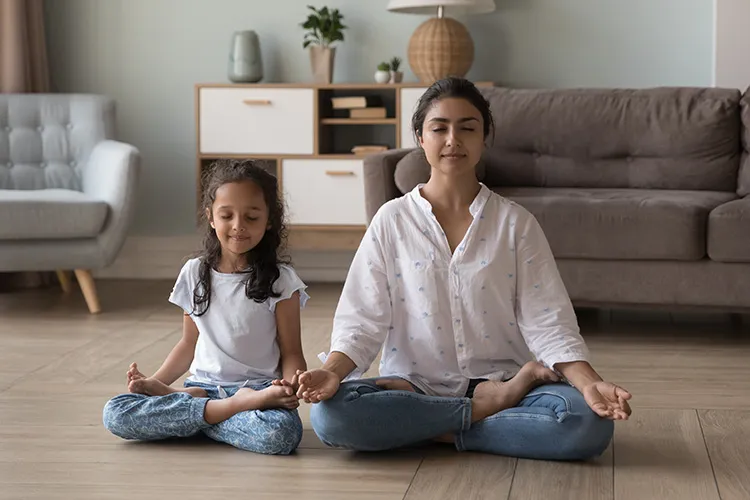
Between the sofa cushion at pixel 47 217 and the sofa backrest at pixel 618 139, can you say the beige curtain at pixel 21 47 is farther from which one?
the sofa backrest at pixel 618 139

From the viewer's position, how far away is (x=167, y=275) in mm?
4848

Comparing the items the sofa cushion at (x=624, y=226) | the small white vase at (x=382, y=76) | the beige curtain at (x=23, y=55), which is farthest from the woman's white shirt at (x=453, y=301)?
the beige curtain at (x=23, y=55)

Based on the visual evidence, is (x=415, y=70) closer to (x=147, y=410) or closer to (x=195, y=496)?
(x=147, y=410)

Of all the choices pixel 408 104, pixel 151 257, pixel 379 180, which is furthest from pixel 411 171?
pixel 151 257

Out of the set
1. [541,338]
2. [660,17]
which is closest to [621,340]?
[541,338]

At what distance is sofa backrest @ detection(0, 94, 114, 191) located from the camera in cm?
436

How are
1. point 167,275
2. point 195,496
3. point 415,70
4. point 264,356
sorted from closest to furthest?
1. point 195,496
2. point 264,356
3. point 415,70
4. point 167,275

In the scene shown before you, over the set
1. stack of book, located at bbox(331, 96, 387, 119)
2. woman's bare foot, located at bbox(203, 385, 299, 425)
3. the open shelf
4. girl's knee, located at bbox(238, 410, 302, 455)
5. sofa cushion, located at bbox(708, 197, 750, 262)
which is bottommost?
girl's knee, located at bbox(238, 410, 302, 455)

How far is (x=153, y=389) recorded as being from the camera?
88.8 inches

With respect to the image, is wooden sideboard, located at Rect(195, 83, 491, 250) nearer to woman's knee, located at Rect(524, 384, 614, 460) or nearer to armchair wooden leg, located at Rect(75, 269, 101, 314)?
armchair wooden leg, located at Rect(75, 269, 101, 314)

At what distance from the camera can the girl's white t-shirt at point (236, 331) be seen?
2.29 m

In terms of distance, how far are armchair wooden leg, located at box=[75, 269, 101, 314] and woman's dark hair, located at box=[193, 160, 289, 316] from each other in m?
1.67

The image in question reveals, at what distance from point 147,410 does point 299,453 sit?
0.31 meters

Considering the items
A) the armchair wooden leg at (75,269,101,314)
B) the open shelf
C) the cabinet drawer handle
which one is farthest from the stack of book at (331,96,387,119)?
the armchair wooden leg at (75,269,101,314)
